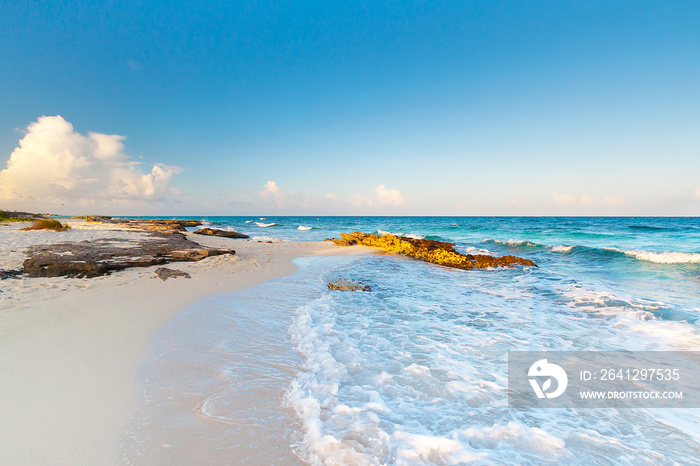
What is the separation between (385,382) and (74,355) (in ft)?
11.9

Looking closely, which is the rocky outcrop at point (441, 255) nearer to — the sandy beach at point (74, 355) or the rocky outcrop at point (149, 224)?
the sandy beach at point (74, 355)

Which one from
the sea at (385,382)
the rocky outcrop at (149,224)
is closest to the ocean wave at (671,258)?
the sea at (385,382)

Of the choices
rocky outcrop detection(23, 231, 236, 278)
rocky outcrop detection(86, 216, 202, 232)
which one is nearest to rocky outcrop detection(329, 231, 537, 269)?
rocky outcrop detection(23, 231, 236, 278)

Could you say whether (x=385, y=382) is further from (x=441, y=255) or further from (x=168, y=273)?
(x=441, y=255)

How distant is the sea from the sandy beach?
0.21 m

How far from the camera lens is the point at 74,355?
3264mm

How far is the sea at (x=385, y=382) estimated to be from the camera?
2.24 meters

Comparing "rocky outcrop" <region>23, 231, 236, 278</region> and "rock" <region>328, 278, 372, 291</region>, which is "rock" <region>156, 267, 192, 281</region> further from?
"rock" <region>328, 278, 372, 291</region>

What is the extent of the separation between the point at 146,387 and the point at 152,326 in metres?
1.81

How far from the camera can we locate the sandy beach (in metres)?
2.07

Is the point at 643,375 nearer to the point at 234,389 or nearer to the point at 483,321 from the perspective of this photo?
the point at 483,321

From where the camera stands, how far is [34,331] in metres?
3.75

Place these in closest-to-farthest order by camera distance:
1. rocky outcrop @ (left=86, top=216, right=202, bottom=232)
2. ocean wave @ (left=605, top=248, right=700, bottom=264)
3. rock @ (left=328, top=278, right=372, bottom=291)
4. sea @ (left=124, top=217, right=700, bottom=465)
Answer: sea @ (left=124, top=217, right=700, bottom=465)
rock @ (left=328, top=278, right=372, bottom=291)
ocean wave @ (left=605, top=248, right=700, bottom=264)
rocky outcrop @ (left=86, top=216, right=202, bottom=232)

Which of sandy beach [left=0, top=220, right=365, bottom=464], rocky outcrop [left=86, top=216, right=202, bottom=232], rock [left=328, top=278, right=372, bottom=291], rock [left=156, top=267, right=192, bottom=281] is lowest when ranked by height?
rock [left=328, top=278, right=372, bottom=291]
